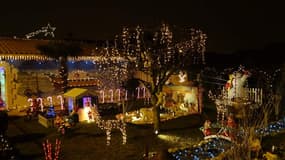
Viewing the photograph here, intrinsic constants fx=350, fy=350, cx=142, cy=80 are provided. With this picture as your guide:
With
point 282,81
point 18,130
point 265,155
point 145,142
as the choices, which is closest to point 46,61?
point 18,130

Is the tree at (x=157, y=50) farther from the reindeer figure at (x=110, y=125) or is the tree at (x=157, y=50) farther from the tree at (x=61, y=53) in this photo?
the tree at (x=61, y=53)

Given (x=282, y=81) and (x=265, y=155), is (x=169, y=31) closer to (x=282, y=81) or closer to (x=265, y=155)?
(x=282, y=81)

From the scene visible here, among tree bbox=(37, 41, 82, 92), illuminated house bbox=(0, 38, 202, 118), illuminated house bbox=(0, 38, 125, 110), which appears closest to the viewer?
illuminated house bbox=(0, 38, 202, 118)

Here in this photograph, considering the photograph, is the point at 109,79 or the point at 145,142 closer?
the point at 145,142

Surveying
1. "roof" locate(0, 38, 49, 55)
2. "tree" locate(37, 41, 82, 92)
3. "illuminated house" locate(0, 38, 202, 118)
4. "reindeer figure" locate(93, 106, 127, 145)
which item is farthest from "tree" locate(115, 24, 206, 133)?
"roof" locate(0, 38, 49, 55)

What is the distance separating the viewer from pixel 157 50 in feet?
57.0

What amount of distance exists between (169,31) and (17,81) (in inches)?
412

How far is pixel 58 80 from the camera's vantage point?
882 inches

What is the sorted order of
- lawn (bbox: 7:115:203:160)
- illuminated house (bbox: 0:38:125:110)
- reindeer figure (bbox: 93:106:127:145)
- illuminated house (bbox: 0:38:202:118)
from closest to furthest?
lawn (bbox: 7:115:203:160) < reindeer figure (bbox: 93:106:127:145) < illuminated house (bbox: 0:38:202:118) < illuminated house (bbox: 0:38:125:110)

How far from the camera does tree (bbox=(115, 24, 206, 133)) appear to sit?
607 inches

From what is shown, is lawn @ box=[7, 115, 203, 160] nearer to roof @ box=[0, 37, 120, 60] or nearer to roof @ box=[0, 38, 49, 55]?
roof @ box=[0, 37, 120, 60]

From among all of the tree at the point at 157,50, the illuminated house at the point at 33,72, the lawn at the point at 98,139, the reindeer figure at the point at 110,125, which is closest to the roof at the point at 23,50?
the illuminated house at the point at 33,72

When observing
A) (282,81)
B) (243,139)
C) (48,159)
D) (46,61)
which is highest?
(46,61)

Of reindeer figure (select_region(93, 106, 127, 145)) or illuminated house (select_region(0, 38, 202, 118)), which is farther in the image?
illuminated house (select_region(0, 38, 202, 118))
